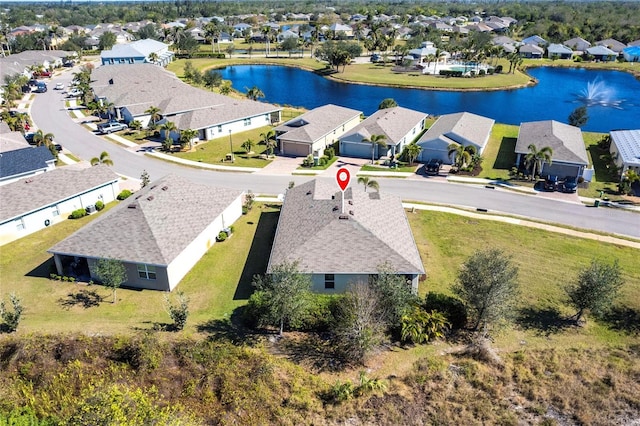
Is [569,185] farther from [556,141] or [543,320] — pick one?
[543,320]

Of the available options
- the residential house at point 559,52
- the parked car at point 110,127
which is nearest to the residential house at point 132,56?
the parked car at point 110,127

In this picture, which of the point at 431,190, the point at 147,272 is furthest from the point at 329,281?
the point at 431,190

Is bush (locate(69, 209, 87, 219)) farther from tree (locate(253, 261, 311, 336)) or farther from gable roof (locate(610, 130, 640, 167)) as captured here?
gable roof (locate(610, 130, 640, 167))

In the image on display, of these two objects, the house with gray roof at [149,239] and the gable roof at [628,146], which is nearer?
the house with gray roof at [149,239]

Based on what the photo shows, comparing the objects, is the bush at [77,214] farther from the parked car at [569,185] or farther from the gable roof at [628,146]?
the gable roof at [628,146]

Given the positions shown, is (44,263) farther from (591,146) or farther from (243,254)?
(591,146)

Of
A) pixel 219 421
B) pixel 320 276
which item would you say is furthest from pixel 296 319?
pixel 219 421
